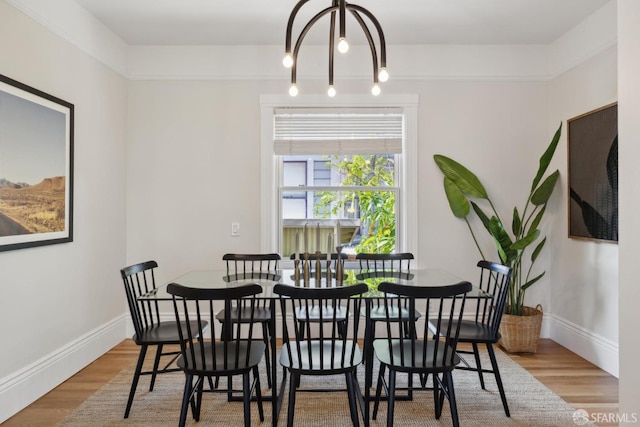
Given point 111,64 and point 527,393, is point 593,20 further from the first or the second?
point 111,64

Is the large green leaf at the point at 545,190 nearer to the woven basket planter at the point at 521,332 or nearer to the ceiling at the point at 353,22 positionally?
the woven basket planter at the point at 521,332

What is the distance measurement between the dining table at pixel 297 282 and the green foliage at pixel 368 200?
36.9 inches

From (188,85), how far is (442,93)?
7.94 ft

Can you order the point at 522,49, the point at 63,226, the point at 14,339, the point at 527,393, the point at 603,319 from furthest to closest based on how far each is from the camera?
the point at 522,49, the point at 603,319, the point at 63,226, the point at 527,393, the point at 14,339


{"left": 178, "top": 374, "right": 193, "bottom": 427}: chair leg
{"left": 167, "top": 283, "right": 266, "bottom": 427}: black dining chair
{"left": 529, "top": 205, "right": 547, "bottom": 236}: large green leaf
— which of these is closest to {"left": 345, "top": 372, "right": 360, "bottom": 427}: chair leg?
{"left": 167, "top": 283, "right": 266, "bottom": 427}: black dining chair

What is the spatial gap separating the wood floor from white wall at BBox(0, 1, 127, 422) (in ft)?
0.27

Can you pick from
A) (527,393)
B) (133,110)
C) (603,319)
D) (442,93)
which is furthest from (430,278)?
(133,110)

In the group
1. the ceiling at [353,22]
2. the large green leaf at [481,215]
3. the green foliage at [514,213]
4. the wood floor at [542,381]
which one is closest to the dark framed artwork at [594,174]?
the green foliage at [514,213]

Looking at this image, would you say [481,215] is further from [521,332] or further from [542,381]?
[542,381]

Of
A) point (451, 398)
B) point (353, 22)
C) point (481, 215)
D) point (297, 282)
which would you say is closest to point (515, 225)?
point (481, 215)

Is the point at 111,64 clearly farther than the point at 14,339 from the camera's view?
Yes

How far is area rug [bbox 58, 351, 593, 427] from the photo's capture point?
2.44 metres

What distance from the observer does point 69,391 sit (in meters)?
2.86

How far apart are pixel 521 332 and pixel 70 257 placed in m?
3.62
